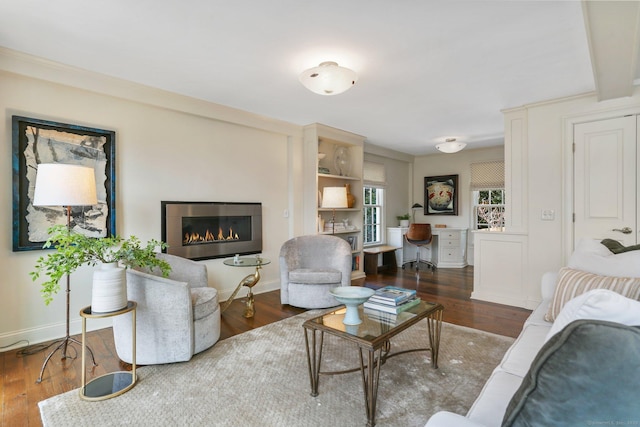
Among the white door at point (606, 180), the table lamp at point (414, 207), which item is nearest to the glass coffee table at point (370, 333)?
the white door at point (606, 180)

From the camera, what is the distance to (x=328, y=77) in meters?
2.53

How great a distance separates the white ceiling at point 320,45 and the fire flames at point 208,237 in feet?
4.96

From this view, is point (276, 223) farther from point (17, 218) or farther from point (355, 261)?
point (17, 218)

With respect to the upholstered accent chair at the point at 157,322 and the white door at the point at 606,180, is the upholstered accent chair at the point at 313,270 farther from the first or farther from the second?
the white door at the point at 606,180

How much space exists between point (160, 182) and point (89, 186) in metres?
1.04

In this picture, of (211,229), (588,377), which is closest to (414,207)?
(211,229)

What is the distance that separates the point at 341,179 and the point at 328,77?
283 centimetres

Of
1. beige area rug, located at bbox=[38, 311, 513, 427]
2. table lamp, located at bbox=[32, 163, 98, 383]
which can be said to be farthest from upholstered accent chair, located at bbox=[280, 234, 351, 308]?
table lamp, located at bbox=[32, 163, 98, 383]

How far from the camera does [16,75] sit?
260cm

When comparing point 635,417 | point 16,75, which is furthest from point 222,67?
point 635,417

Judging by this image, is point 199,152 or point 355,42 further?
point 199,152

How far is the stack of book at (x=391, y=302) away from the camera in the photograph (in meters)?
2.10

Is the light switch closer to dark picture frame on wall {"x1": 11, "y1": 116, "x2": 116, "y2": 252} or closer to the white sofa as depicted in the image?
the white sofa

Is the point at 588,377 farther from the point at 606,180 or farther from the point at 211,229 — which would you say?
the point at 211,229
